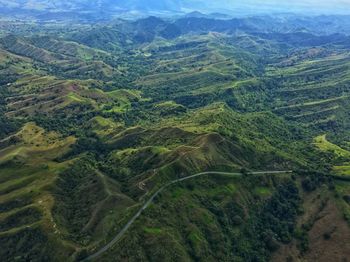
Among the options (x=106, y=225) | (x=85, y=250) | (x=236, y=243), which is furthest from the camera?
(x=236, y=243)

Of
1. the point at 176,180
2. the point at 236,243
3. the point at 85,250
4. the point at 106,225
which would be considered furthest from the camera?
the point at 176,180

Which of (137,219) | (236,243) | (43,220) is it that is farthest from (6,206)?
(236,243)

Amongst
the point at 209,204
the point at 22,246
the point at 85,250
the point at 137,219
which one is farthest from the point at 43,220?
the point at 209,204

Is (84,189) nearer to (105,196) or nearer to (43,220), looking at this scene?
(105,196)

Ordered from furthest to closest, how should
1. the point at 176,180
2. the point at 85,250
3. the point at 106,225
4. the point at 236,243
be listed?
1. the point at 176,180
2. the point at 236,243
3. the point at 106,225
4. the point at 85,250

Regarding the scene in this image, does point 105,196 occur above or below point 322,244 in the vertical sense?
above

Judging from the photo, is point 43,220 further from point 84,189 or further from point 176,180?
point 176,180

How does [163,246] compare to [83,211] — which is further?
[83,211]

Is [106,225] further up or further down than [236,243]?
further up

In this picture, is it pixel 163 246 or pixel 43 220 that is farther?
pixel 43 220
